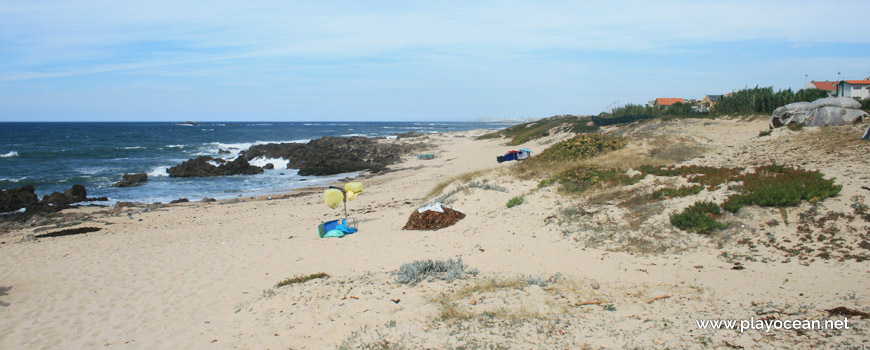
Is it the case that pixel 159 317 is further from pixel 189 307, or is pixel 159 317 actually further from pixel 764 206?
pixel 764 206

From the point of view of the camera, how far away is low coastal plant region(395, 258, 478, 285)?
285 inches

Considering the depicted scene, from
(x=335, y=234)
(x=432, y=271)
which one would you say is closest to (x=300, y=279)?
(x=432, y=271)

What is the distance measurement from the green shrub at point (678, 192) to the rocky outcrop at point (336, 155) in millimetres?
21456

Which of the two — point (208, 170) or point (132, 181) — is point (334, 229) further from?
point (208, 170)

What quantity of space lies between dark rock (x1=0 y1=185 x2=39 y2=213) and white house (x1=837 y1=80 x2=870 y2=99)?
157ft

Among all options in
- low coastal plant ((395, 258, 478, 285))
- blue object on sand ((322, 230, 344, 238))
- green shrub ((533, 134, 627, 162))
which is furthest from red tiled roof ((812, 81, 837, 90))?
low coastal plant ((395, 258, 478, 285))

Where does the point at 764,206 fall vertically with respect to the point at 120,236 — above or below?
above

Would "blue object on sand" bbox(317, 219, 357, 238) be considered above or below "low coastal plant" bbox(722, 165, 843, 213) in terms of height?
below

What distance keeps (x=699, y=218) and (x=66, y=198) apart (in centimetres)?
2453

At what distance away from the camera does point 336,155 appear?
1518 inches

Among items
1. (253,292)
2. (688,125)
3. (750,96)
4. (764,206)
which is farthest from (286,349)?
(750,96)

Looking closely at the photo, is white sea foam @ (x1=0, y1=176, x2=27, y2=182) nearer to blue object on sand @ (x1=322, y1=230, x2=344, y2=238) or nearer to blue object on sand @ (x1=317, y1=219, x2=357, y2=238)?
blue object on sand @ (x1=317, y1=219, x2=357, y2=238)

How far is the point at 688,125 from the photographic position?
25031 millimetres

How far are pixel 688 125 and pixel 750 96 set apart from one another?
6035 millimetres
